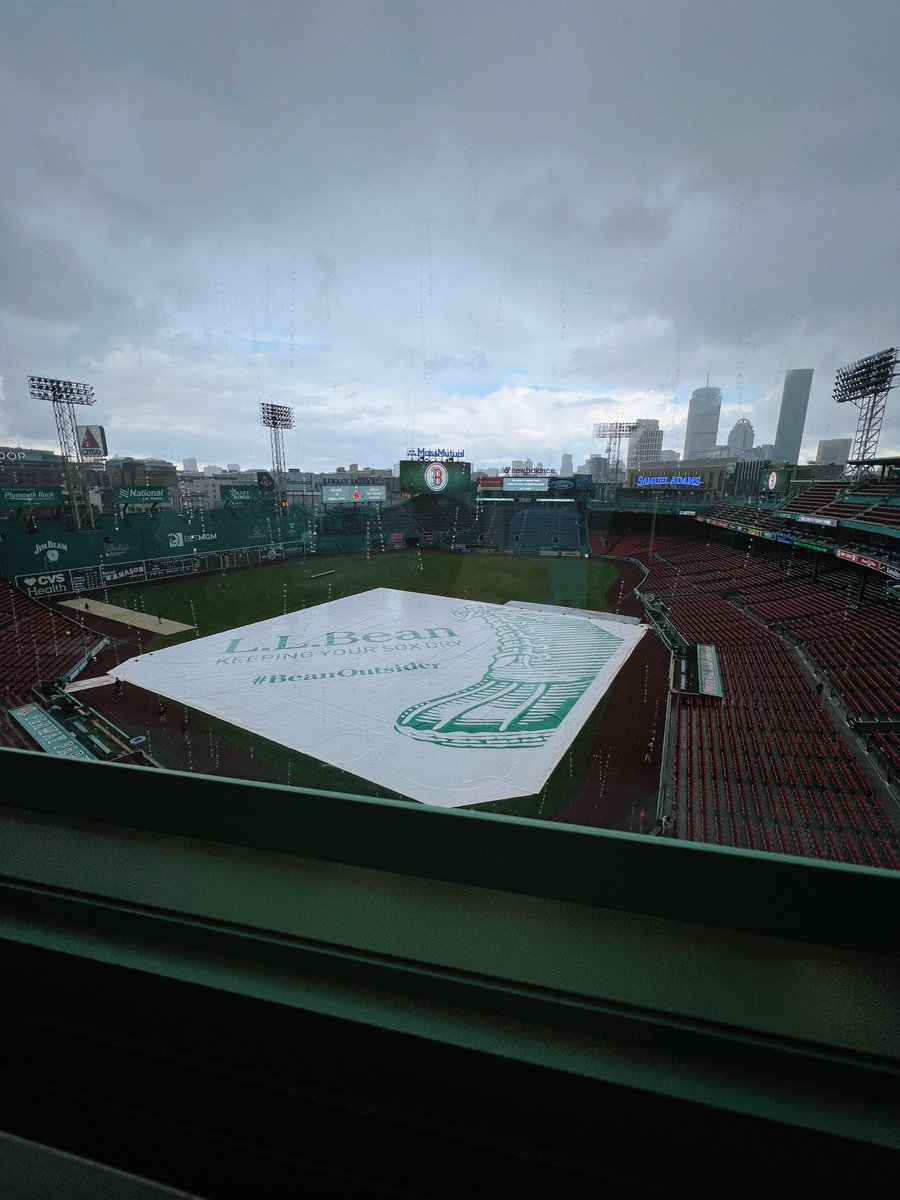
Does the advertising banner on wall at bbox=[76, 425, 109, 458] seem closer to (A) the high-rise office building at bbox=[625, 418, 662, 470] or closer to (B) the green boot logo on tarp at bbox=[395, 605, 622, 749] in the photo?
(B) the green boot logo on tarp at bbox=[395, 605, 622, 749]

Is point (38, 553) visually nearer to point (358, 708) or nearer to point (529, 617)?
point (358, 708)

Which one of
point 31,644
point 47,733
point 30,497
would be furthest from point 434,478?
point 47,733

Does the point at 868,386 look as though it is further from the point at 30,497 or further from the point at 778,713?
the point at 30,497

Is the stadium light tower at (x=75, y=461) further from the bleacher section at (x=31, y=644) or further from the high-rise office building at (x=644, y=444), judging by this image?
the high-rise office building at (x=644, y=444)

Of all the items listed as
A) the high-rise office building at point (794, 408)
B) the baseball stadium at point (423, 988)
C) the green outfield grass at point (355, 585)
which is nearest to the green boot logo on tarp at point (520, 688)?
the green outfield grass at point (355, 585)

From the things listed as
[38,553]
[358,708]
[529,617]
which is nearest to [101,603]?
[38,553]
